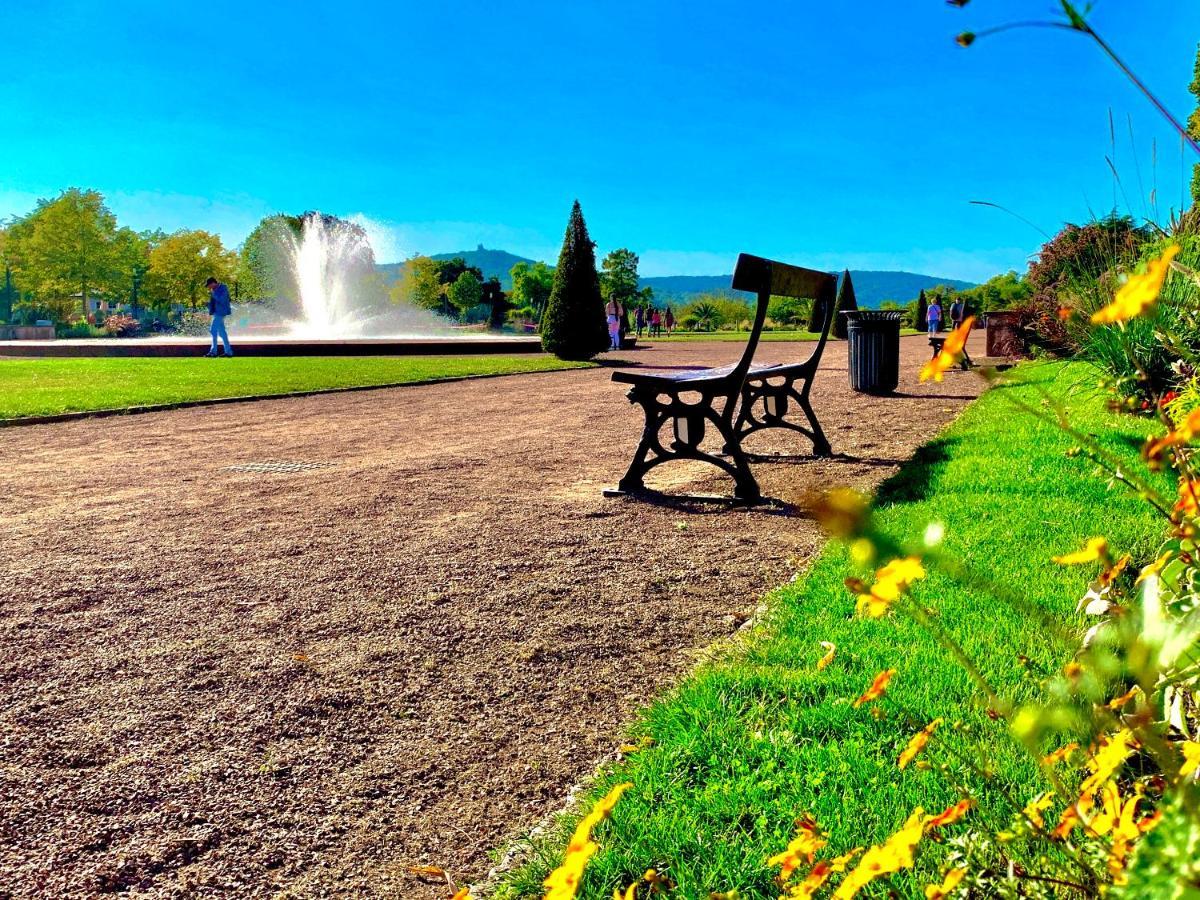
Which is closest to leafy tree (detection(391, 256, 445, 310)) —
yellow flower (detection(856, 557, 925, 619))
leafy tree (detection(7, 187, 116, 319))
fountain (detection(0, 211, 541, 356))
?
fountain (detection(0, 211, 541, 356))

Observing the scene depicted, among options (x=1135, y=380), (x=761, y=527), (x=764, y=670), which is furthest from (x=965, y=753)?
(x=1135, y=380)

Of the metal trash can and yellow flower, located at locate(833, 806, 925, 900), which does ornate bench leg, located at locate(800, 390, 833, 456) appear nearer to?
the metal trash can

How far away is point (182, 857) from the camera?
2.20 metres

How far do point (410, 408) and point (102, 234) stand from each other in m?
55.9

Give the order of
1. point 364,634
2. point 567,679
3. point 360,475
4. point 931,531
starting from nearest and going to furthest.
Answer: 1. point 931,531
2. point 567,679
3. point 364,634
4. point 360,475

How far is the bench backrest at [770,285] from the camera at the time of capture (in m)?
5.56

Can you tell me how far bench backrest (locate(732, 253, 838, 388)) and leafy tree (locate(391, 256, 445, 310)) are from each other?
2966 inches

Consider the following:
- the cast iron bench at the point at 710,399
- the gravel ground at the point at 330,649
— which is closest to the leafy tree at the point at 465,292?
the gravel ground at the point at 330,649

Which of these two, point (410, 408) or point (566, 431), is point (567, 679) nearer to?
point (566, 431)

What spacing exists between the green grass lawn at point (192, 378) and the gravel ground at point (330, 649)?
488 cm

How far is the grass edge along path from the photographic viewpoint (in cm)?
202

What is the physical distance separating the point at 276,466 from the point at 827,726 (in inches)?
228

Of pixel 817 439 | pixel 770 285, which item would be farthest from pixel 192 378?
pixel 770 285

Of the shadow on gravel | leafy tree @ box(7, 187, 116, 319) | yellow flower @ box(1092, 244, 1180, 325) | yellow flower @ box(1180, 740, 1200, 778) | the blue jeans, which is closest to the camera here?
yellow flower @ box(1092, 244, 1180, 325)
